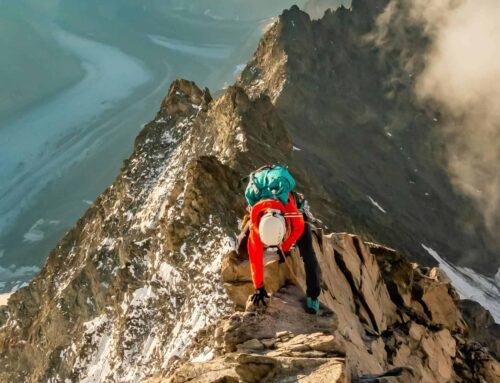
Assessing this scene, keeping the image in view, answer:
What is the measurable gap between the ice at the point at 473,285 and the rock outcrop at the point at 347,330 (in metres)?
75.0

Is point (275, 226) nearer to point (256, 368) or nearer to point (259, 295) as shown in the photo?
point (259, 295)

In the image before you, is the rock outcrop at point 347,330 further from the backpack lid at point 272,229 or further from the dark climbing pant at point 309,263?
the backpack lid at point 272,229

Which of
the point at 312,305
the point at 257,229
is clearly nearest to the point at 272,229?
the point at 257,229

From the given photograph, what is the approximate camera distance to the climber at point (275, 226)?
1568 cm

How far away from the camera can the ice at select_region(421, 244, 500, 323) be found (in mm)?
102188

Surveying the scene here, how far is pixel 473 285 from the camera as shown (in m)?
109

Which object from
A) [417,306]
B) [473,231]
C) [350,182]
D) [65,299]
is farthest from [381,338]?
[473,231]

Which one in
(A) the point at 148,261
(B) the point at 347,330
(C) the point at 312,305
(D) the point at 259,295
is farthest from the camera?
(A) the point at 148,261

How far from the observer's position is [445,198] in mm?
131750

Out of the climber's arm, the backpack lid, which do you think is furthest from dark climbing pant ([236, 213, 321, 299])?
the backpack lid

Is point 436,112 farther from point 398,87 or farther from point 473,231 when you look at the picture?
point 473,231

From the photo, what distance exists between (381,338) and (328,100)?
117 m

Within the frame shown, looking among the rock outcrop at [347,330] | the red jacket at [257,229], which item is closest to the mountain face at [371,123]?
the rock outcrop at [347,330]

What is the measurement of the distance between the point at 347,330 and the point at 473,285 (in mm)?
97024
